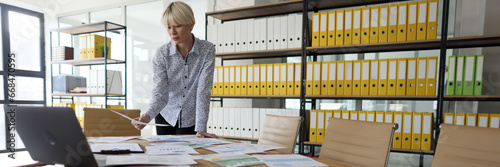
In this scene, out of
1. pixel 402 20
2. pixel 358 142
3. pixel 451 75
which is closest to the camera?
pixel 358 142

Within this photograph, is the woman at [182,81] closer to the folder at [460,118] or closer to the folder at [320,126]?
the folder at [320,126]

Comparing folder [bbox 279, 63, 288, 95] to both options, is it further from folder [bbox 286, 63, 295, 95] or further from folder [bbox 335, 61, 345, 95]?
folder [bbox 335, 61, 345, 95]

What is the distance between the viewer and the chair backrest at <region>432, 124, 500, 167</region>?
0.99m

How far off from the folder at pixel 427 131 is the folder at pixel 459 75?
25cm

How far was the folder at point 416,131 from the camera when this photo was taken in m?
2.09

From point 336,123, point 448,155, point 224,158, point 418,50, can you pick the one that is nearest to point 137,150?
point 224,158

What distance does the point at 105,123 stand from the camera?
1.75 metres

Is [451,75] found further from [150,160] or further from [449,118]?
[150,160]

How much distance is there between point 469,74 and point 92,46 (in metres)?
4.00

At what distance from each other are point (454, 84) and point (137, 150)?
2.18 m

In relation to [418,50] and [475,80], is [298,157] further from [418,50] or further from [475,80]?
[418,50]

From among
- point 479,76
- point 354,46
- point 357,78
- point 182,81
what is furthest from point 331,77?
point 182,81

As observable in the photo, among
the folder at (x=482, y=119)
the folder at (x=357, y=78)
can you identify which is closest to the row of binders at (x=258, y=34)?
the folder at (x=357, y=78)

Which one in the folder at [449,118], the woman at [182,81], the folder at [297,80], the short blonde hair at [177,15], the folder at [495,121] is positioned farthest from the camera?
the folder at [297,80]
